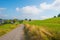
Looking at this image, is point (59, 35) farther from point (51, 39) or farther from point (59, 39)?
point (51, 39)

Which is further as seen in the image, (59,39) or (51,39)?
(51,39)

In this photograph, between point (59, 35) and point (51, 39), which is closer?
point (59, 35)

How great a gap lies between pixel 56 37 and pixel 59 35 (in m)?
0.25

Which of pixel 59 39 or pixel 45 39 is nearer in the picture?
pixel 59 39

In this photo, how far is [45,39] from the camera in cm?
1046

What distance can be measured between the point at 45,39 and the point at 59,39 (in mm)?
2073

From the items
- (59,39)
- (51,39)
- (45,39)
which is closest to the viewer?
(59,39)

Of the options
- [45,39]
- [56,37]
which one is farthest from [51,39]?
[45,39]

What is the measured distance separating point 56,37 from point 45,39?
6.08 ft

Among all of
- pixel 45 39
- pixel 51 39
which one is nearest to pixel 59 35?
pixel 51 39

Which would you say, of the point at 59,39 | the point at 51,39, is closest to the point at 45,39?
the point at 51,39

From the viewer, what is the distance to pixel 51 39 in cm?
922

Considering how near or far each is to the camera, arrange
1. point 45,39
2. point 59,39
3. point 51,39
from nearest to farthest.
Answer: point 59,39 < point 51,39 < point 45,39

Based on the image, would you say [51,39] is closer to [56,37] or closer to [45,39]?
[56,37]
